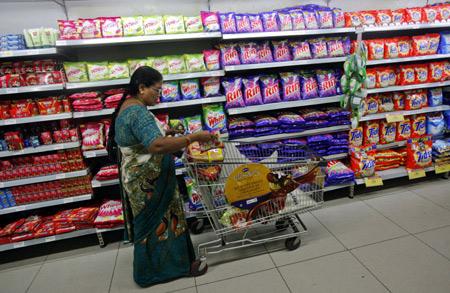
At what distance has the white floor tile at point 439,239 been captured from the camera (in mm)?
2199

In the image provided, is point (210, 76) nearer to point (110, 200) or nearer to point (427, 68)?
point (110, 200)

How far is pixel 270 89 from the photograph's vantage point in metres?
2.76

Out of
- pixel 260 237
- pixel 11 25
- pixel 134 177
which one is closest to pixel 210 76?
pixel 134 177

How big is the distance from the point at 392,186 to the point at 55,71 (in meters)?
3.59

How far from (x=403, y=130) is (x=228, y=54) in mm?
2208

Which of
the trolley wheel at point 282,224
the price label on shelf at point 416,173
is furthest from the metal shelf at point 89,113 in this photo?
the price label on shelf at point 416,173

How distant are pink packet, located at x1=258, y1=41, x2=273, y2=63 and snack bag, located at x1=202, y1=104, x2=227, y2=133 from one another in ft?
1.92

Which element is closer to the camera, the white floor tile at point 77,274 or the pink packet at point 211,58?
the white floor tile at point 77,274

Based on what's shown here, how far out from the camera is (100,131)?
98.7 inches

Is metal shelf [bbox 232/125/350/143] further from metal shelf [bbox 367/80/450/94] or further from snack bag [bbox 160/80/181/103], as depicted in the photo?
snack bag [bbox 160/80/181/103]

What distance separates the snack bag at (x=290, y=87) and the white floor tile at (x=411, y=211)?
1.36m

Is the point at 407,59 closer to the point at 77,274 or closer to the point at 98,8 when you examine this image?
the point at 98,8

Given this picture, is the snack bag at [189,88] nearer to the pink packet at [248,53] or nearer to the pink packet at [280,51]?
the pink packet at [248,53]

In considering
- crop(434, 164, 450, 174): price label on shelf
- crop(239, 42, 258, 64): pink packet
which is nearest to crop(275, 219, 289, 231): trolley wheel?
crop(239, 42, 258, 64): pink packet
